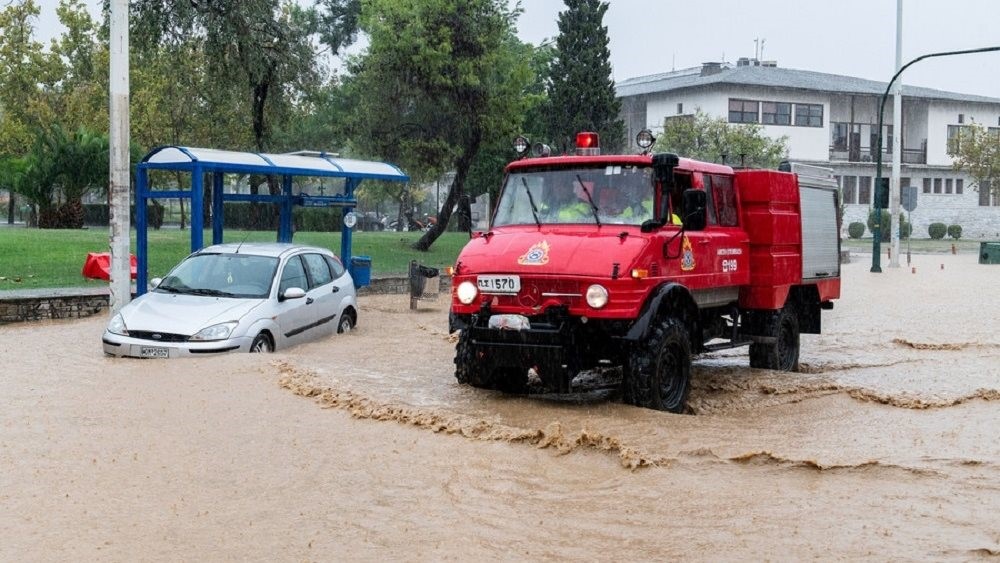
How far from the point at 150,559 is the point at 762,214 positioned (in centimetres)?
818

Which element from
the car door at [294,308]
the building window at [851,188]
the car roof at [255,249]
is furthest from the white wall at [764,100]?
the car door at [294,308]

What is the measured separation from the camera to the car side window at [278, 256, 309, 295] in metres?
13.7

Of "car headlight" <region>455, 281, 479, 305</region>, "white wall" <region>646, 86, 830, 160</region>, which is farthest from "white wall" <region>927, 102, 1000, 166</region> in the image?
"car headlight" <region>455, 281, 479, 305</region>

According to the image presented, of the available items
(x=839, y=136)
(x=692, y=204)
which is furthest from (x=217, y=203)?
(x=839, y=136)

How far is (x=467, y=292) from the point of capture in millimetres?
10086

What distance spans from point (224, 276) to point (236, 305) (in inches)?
36.0

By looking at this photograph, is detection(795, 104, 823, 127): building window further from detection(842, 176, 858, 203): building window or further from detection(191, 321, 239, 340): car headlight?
detection(191, 321, 239, 340): car headlight

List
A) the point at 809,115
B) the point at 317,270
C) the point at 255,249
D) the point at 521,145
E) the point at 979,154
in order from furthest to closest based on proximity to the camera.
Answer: the point at 809,115 → the point at 979,154 → the point at 317,270 → the point at 255,249 → the point at 521,145

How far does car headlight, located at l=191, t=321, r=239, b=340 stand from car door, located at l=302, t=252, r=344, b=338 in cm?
188

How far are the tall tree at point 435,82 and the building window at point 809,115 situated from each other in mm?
34734

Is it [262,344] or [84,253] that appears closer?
[262,344]

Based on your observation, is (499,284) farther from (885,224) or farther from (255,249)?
(885,224)

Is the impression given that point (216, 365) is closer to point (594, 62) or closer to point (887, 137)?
point (594, 62)

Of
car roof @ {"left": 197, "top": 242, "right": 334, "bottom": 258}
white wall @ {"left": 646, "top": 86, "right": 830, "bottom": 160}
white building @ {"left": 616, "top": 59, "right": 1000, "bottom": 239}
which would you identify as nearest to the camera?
car roof @ {"left": 197, "top": 242, "right": 334, "bottom": 258}
